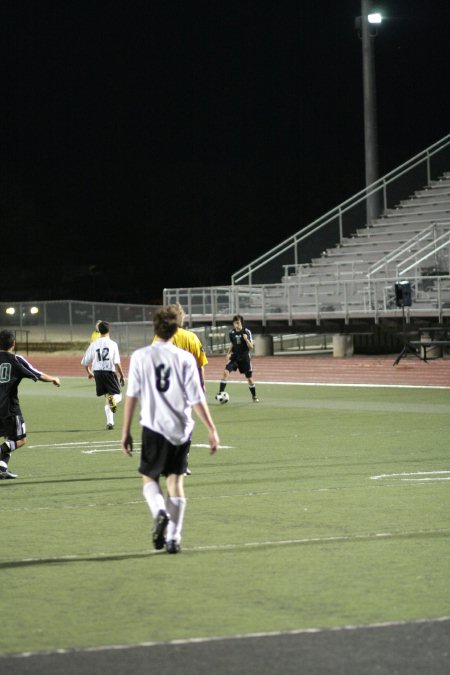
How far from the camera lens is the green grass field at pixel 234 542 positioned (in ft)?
22.4

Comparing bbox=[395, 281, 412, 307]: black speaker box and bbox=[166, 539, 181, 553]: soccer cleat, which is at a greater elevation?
bbox=[395, 281, 412, 307]: black speaker box

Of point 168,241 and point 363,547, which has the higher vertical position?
point 168,241

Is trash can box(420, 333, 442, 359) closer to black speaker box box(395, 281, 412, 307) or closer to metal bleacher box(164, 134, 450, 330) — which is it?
metal bleacher box(164, 134, 450, 330)

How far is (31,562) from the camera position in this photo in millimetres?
8617

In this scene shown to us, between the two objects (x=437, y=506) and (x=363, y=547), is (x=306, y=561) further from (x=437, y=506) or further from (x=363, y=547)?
(x=437, y=506)

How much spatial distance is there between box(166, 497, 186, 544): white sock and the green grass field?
161 mm

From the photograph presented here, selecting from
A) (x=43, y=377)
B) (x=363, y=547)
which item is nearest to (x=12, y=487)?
(x=43, y=377)

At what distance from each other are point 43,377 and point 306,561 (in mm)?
6531

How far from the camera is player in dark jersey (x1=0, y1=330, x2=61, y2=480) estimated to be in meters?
13.7

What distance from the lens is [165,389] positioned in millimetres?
8672

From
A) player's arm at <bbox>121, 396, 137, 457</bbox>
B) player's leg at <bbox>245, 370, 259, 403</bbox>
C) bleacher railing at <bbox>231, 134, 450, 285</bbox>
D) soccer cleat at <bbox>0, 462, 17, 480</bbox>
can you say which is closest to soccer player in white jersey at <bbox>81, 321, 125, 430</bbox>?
soccer cleat at <bbox>0, 462, 17, 480</bbox>

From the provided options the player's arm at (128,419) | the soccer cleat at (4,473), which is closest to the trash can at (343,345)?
the soccer cleat at (4,473)

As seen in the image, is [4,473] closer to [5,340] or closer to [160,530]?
[5,340]

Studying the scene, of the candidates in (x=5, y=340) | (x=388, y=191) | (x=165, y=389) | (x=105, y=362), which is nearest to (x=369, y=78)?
(x=388, y=191)
